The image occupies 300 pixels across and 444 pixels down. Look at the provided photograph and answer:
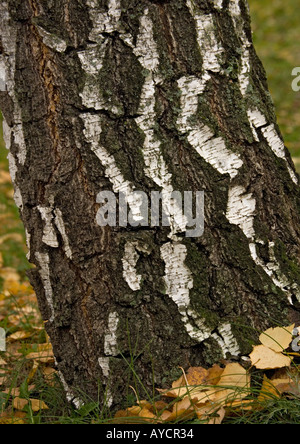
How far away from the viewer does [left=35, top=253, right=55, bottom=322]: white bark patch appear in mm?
1695

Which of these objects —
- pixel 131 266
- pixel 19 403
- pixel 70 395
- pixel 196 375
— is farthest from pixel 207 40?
pixel 19 403

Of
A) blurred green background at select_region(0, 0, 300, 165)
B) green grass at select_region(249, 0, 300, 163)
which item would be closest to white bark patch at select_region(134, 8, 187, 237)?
blurred green background at select_region(0, 0, 300, 165)

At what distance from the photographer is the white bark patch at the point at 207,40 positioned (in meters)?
1.57

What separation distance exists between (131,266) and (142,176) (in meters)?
0.28

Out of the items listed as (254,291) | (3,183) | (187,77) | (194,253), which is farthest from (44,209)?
(3,183)

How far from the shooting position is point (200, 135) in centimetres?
161

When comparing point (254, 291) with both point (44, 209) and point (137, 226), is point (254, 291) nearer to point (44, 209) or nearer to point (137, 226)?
point (137, 226)

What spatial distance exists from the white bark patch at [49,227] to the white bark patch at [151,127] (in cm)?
34

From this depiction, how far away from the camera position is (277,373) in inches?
64.7

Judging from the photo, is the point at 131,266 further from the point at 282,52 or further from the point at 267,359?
the point at 282,52

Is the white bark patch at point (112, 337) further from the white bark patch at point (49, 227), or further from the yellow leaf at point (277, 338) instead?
the yellow leaf at point (277, 338)

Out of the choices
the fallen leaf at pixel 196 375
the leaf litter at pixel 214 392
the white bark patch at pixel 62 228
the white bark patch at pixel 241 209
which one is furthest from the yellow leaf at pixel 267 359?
the white bark patch at pixel 62 228

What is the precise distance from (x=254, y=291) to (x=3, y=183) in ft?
11.9

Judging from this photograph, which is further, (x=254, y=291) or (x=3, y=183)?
(x=3, y=183)
